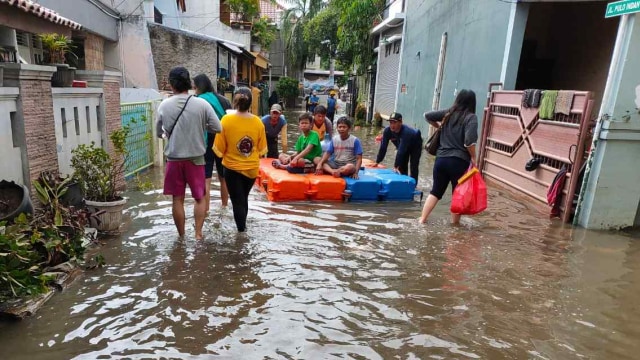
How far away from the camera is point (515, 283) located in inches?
155

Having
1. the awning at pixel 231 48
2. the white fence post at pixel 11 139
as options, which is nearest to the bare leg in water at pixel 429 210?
the white fence post at pixel 11 139

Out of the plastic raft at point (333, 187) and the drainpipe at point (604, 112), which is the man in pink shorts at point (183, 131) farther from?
the drainpipe at point (604, 112)

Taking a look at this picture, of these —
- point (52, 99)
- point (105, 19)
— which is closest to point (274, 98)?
point (105, 19)

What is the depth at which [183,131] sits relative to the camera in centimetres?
432

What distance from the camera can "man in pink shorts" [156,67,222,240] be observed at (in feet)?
14.2

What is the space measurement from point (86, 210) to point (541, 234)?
5284 mm

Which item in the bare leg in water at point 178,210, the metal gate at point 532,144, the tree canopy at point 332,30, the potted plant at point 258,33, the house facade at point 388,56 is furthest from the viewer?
the potted plant at point 258,33

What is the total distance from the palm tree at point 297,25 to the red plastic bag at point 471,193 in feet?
103

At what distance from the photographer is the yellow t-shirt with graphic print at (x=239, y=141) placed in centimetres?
464

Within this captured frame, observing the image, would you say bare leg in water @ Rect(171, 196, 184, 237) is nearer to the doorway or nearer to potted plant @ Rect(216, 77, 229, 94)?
the doorway

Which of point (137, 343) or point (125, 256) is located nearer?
point (137, 343)

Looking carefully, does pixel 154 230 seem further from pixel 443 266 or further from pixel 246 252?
pixel 443 266

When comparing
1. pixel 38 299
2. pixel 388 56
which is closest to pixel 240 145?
pixel 38 299

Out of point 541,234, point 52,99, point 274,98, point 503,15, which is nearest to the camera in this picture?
point 52,99
